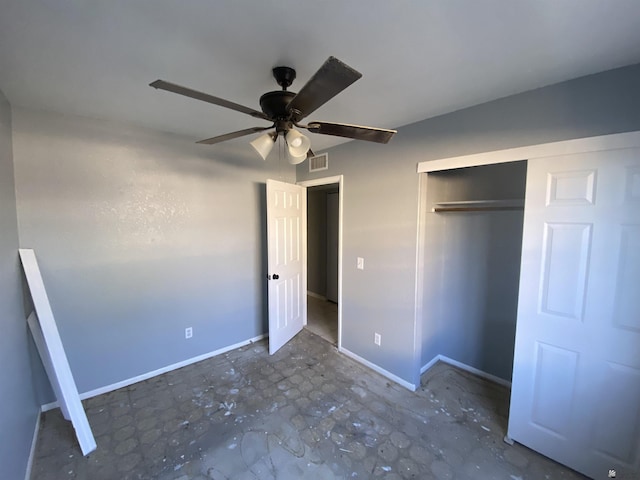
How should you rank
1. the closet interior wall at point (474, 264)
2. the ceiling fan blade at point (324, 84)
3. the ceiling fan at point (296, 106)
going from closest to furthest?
1. the ceiling fan blade at point (324, 84)
2. the ceiling fan at point (296, 106)
3. the closet interior wall at point (474, 264)

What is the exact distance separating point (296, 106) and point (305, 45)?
11.7 inches

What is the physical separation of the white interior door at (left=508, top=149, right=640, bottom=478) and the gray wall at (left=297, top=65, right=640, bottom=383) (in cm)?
25

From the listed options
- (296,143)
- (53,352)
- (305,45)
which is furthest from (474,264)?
(53,352)

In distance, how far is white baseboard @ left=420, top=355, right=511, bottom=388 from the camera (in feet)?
8.14

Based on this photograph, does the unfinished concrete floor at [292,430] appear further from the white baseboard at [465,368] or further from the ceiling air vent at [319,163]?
the ceiling air vent at [319,163]

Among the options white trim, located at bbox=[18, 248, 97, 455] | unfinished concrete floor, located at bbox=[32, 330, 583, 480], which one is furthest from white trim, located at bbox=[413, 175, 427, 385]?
white trim, located at bbox=[18, 248, 97, 455]

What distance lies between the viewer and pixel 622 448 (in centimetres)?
148

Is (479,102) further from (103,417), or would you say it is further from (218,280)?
(103,417)

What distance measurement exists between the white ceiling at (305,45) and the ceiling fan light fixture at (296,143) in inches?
14.2

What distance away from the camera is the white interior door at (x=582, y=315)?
1.42m

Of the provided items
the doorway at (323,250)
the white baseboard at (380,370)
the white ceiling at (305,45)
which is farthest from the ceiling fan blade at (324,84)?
the doorway at (323,250)

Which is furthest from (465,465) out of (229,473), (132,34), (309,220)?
(309,220)

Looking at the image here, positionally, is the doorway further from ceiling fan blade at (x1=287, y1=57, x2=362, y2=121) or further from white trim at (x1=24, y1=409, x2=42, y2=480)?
ceiling fan blade at (x1=287, y1=57, x2=362, y2=121)

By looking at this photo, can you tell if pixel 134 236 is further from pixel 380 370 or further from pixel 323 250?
pixel 323 250
